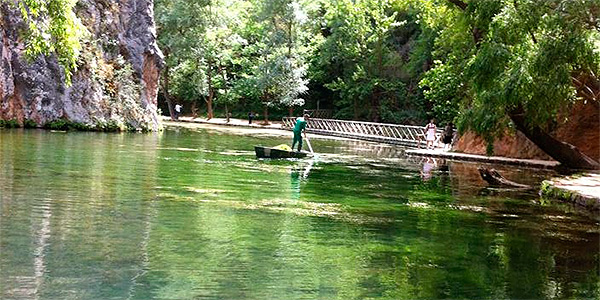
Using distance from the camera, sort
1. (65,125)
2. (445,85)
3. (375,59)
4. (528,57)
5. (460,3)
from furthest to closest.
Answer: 1. (375,59)
2. (65,125)
3. (445,85)
4. (460,3)
5. (528,57)

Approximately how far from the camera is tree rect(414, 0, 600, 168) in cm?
1783

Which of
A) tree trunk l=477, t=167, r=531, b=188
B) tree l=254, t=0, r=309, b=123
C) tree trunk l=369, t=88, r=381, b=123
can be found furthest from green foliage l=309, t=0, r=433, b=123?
tree trunk l=477, t=167, r=531, b=188

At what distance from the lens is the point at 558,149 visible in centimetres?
2606

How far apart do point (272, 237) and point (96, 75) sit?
3245cm

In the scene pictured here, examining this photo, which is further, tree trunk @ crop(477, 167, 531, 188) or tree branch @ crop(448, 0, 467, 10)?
tree branch @ crop(448, 0, 467, 10)

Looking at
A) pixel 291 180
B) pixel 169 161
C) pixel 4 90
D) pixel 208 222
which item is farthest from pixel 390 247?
pixel 4 90

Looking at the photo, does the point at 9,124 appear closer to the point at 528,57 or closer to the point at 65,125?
the point at 65,125

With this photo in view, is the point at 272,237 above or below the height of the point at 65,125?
below

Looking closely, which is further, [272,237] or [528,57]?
[528,57]

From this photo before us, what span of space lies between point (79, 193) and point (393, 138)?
35.1 m

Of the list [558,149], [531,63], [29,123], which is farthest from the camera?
[29,123]

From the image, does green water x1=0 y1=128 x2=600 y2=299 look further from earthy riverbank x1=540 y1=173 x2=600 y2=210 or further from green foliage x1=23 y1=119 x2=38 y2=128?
green foliage x1=23 y1=119 x2=38 y2=128

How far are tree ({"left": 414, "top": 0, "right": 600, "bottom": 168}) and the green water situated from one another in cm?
315

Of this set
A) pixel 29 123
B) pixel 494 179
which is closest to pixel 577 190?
pixel 494 179
